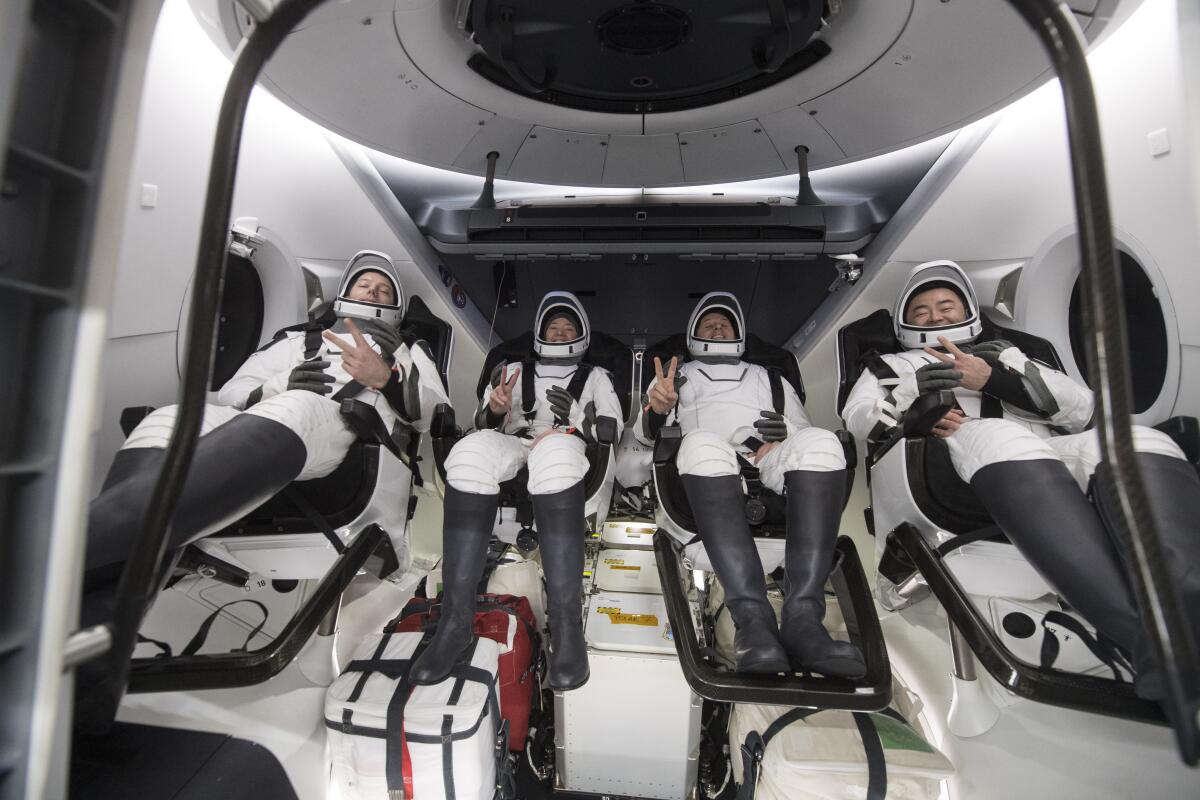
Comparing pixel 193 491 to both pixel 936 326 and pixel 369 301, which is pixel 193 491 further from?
pixel 936 326

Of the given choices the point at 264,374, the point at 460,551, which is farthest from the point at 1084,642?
the point at 264,374

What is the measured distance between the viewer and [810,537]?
5.38ft

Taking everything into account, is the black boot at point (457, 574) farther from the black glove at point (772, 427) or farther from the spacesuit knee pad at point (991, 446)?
the spacesuit knee pad at point (991, 446)

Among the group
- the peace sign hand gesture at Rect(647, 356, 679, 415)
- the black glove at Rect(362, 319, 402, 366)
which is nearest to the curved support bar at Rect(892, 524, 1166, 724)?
the peace sign hand gesture at Rect(647, 356, 679, 415)

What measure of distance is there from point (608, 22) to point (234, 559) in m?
2.02

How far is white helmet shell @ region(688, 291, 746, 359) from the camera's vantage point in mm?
2453

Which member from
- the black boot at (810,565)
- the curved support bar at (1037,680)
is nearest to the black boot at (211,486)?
the black boot at (810,565)

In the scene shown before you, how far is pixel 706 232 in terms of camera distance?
8.71 feet

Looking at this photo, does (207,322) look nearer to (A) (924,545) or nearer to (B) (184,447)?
(B) (184,447)

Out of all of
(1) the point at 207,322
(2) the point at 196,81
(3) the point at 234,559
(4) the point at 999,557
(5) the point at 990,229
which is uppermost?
(2) the point at 196,81

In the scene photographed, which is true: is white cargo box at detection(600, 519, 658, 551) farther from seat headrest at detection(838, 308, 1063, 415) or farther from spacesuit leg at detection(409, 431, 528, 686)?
seat headrest at detection(838, 308, 1063, 415)

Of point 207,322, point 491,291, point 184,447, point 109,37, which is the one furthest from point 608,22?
point 491,291

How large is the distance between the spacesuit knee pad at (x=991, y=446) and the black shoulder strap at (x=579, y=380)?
57.6 inches

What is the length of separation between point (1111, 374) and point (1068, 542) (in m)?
0.95
